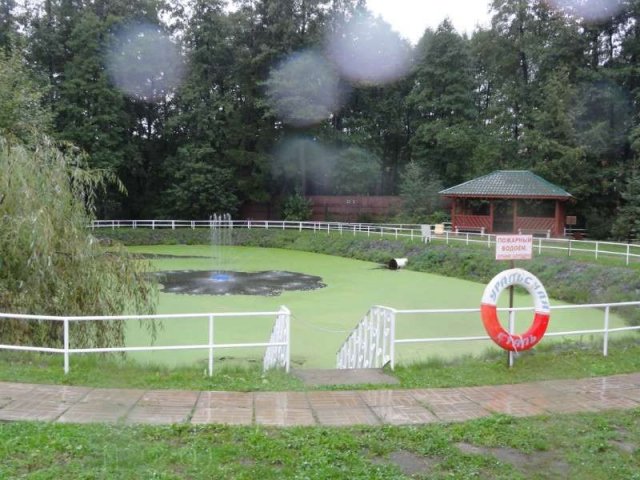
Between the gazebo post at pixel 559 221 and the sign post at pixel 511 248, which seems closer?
the sign post at pixel 511 248

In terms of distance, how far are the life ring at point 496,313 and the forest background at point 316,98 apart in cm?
2678

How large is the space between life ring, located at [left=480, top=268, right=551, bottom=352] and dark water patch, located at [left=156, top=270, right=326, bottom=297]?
33.3 feet

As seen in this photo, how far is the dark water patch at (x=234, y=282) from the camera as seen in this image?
17.4m

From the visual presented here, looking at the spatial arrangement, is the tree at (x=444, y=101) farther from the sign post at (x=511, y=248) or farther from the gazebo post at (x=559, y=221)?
the sign post at (x=511, y=248)

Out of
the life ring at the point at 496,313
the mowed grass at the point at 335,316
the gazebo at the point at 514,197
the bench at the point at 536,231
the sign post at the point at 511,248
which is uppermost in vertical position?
the gazebo at the point at 514,197

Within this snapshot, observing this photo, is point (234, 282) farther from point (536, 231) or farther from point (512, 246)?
point (536, 231)

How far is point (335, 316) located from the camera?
13594mm

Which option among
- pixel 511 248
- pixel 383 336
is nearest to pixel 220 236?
pixel 383 336

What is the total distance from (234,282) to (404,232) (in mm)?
13995

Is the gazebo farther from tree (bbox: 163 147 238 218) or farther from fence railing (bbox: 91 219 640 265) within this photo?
tree (bbox: 163 147 238 218)

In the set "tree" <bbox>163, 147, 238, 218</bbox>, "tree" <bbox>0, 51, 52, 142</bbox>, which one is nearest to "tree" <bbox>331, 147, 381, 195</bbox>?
"tree" <bbox>163, 147, 238, 218</bbox>

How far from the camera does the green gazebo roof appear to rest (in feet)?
91.9

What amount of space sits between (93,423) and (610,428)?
445 cm

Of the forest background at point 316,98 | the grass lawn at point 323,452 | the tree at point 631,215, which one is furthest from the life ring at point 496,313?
the forest background at point 316,98
